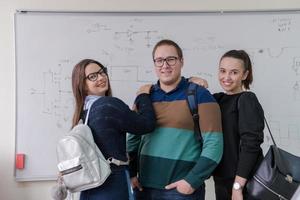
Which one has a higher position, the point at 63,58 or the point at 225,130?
the point at 63,58

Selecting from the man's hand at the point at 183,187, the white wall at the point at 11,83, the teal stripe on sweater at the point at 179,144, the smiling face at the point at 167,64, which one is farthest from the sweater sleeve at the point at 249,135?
the white wall at the point at 11,83

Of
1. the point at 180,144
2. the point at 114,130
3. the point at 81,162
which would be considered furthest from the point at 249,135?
the point at 81,162

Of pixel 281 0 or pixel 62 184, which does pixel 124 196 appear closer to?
pixel 62 184

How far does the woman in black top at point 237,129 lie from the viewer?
56.7 inches

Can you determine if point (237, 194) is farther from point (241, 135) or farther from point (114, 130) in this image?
point (114, 130)

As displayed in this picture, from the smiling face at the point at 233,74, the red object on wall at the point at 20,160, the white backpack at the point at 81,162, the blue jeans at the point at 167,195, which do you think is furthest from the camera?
the red object on wall at the point at 20,160

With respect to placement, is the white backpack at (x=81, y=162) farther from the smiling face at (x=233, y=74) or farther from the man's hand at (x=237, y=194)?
the smiling face at (x=233, y=74)

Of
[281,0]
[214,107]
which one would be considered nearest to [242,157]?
[214,107]

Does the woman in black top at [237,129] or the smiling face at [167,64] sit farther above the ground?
the smiling face at [167,64]

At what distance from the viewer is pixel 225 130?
152 centimetres

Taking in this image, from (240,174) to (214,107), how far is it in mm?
306

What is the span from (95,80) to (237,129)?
0.68 m

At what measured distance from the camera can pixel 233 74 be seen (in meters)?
1.59

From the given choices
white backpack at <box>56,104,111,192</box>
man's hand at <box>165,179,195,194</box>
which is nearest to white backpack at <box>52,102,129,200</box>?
white backpack at <box>56,104,111,192</box>
